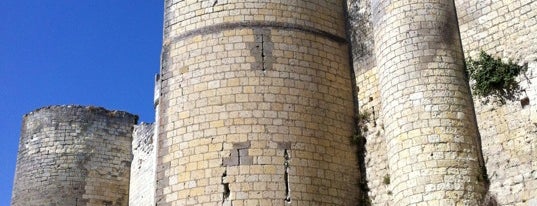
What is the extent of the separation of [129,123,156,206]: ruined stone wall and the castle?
5803mm

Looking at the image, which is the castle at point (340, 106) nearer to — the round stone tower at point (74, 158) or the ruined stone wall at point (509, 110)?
the ruined stone wall at point (509, 110)

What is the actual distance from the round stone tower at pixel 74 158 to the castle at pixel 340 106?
7.48 metres

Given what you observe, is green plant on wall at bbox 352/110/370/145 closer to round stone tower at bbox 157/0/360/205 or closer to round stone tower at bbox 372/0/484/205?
round stone tower at bbox 157/0/360/205

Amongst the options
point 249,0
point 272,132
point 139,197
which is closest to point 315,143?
point 272,132

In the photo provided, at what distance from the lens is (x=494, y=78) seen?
9383mm

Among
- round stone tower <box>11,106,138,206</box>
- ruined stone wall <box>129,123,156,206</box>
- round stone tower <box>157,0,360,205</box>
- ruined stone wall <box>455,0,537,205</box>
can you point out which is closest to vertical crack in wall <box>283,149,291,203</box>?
round stone tower <box>157,0,360,205</box>

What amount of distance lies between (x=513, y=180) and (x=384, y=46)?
8.89 feet

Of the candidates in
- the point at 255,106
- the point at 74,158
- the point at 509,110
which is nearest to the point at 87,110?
the point at 74,158

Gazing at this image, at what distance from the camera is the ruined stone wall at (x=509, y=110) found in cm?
873

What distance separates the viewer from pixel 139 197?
1678cm

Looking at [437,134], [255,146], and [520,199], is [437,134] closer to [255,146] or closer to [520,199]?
[520,199]

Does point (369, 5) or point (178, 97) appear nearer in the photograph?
point (178, 97)

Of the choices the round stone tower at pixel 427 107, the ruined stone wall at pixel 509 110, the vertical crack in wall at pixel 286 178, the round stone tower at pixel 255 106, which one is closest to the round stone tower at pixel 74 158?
the round stone tower at pixel 255 106

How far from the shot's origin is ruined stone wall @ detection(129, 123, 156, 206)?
640 inches
